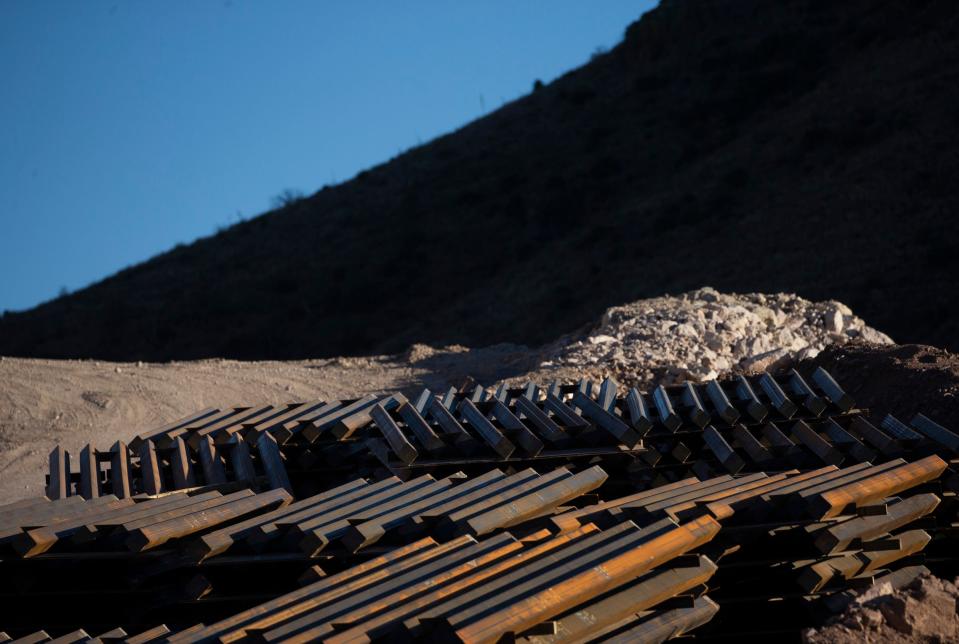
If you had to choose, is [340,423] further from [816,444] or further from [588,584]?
[588,584]

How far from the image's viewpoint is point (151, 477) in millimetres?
8797

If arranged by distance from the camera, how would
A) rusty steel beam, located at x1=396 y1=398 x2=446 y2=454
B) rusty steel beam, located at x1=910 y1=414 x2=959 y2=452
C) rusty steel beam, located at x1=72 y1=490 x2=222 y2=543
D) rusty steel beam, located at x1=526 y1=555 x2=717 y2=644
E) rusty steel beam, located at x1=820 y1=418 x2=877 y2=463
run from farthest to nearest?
rusty steel beam, located at x1=396 y1=398 x2=446 y2=454, rusty steel beam, located at x1=820 y1=418 x2=877 y2=463, rusty steel beam, located at x1=910 y1=414 x2=959 y2=452, rusty steel beam, located at x1=72 y1=490 x2=222 y2=543, rusty steel beam, located at x1=526 y1=555 x2=717 y2=644

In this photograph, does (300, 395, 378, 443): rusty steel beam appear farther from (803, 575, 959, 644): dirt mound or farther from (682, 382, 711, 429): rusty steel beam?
(803, 575, 959, 644): dirt mound

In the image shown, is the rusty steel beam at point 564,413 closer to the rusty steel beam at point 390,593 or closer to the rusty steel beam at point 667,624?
the rusty steel beam at point 390,593

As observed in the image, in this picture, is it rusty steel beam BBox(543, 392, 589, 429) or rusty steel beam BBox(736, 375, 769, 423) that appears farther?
rusty steel beam BBox(736, 375, 769, 423)

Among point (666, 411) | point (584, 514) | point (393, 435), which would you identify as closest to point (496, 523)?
point (584, 514)

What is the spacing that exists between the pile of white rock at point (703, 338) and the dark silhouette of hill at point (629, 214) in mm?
5946

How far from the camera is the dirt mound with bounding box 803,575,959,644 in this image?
5566 millimetres

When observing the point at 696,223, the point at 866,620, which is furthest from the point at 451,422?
the point at 696,223

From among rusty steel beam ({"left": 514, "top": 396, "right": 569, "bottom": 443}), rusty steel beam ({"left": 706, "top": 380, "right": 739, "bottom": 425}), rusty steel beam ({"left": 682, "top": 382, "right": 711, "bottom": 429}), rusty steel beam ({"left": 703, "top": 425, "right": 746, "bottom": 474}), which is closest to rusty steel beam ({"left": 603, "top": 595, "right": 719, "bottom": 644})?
rusty steel beam ({"left": 703, "top": 425, "right": 746, "bottom": 474})

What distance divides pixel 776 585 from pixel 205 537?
3.38 m

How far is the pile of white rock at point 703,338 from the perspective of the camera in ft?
49.4

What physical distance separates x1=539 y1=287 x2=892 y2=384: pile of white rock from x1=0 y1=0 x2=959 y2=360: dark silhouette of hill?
19.5 feet

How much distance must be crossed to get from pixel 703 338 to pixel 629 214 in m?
17.6
